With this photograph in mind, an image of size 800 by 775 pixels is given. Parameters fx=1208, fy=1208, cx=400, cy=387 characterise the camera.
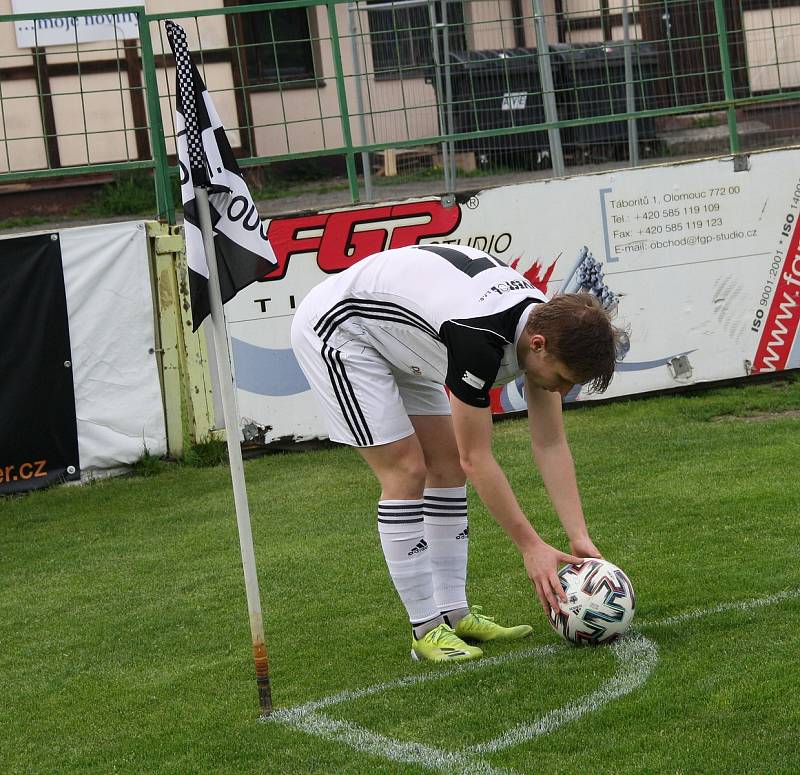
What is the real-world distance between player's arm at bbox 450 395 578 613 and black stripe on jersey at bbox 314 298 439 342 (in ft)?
1.17

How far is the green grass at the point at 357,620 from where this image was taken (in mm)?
3902

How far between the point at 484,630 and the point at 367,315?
4.47 ft

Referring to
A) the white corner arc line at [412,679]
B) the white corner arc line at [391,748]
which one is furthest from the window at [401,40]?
the white corner arc line at [391,748]

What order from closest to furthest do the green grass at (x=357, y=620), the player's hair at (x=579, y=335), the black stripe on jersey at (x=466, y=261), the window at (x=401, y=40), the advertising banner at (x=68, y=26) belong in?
the green grass at (x=357, y=620) < the player's hair at (x=579, y=335) < the black stripe on jersey at (x=466, y=261) < the window at (x=401, y=40) < the advertising banner at (x=68, y=26)

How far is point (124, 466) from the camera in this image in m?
9.30

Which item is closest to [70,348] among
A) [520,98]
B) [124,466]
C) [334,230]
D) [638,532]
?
[124,466]

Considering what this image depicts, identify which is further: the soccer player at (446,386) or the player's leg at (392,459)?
the player's leg at (392,459)

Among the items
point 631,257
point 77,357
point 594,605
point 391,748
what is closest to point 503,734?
point 391,748

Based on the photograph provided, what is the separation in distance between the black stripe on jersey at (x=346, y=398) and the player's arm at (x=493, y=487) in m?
0.44

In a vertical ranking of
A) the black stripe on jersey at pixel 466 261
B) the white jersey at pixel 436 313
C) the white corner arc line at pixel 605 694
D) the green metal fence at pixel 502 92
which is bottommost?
the white corner arc line at pixel 605 694

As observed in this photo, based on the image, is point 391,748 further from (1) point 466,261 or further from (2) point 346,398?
(1) point 466,261

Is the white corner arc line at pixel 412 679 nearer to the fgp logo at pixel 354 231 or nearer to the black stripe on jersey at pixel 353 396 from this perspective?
the black stripe on jersey at pixel 353 396

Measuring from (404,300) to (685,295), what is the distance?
591 cm

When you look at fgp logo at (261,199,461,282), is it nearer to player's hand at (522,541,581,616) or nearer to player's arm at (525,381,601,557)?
player's arm at (525,381,601,557)
